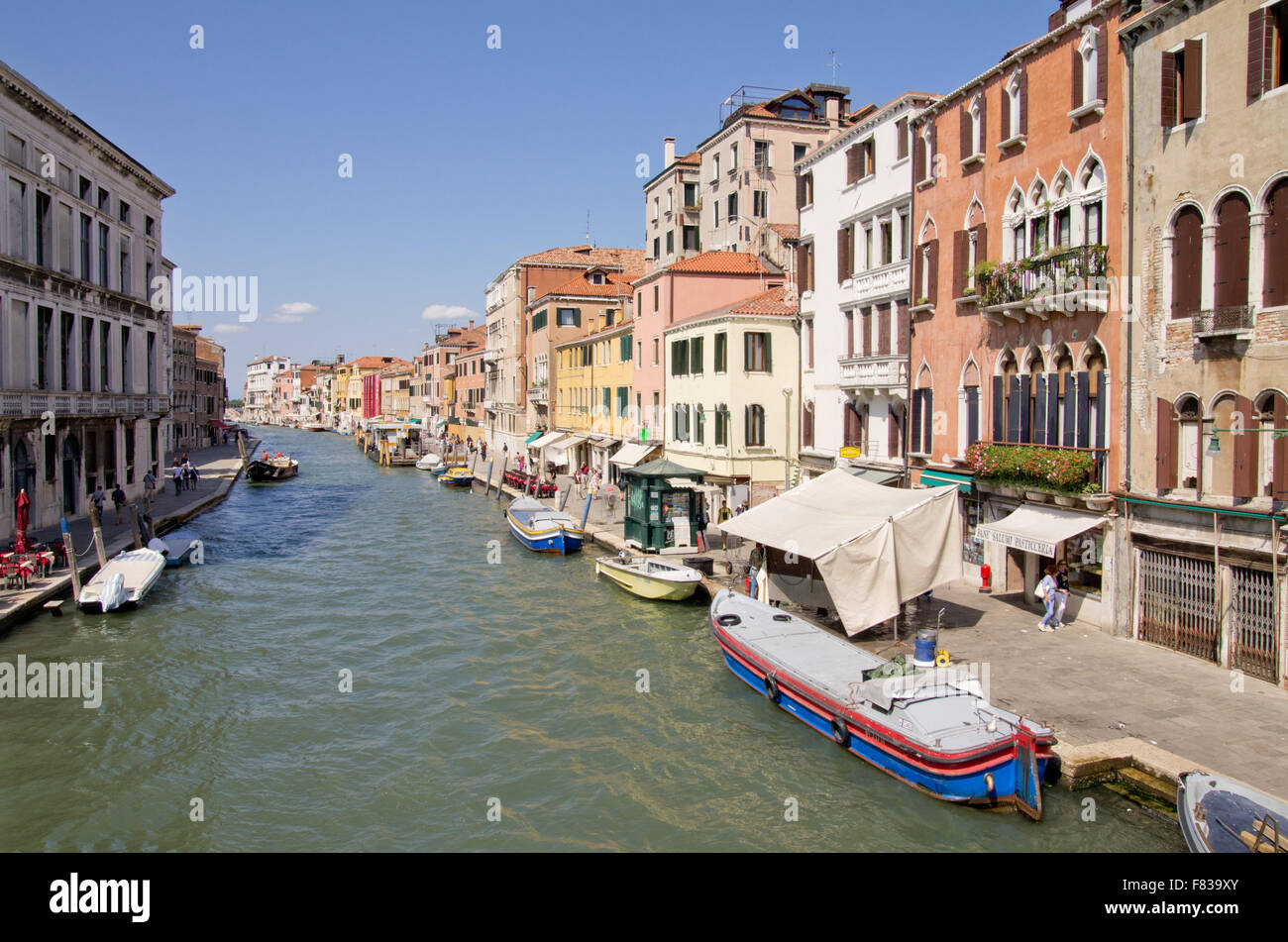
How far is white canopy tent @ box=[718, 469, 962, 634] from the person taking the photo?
1622 cm

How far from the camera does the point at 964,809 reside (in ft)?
36.7

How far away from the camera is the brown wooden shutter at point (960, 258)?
1972cm

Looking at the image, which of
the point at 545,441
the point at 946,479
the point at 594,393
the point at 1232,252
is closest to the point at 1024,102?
the point at 1232,252

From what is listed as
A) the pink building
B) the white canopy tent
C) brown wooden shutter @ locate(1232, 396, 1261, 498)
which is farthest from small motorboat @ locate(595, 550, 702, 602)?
the pink building

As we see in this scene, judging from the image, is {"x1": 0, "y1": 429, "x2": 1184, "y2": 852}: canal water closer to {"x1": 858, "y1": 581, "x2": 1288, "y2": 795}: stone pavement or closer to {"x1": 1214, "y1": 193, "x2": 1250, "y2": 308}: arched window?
{"x1": 858, "y1": 581, "x2": 1288, "y2": 795}: stone pavement

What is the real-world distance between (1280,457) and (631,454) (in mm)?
27242

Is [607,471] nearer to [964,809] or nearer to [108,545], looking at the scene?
[108,545]

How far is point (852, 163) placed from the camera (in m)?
24.8

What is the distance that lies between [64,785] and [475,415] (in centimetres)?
7085

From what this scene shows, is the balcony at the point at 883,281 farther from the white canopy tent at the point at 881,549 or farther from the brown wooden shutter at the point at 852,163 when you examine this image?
the white canopy tent at the point at 881,549

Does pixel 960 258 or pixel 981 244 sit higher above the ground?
pixel 981 244

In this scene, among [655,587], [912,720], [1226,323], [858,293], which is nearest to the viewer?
[912,720]

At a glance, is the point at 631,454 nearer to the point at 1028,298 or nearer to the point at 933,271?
the point at 933,271
